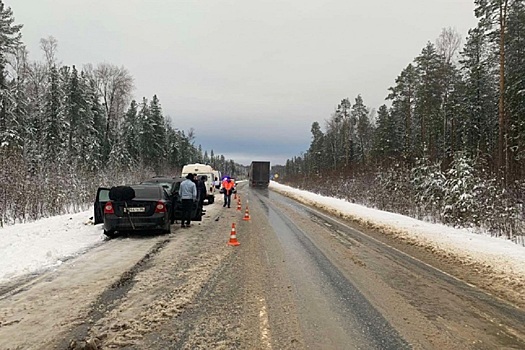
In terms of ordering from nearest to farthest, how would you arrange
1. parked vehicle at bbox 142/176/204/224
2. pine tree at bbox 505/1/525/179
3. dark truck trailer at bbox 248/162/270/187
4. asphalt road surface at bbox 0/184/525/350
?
asphalt road surface at bbox 0/184/525/350
parked vehicle at bbox 142/176/204/224
pine tree at bbox 505/1/525/179
dark truck trailer at bbox 248/162/270/187

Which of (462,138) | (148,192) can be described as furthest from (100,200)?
(462,138)

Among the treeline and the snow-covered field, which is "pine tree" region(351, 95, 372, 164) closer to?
the treeline

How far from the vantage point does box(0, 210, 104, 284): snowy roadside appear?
7527 millimetres

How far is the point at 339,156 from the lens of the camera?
83.3 m

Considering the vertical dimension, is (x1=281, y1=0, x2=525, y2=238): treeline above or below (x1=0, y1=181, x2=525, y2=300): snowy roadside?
above

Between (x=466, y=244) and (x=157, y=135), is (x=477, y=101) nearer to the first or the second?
(x=466, y=244)

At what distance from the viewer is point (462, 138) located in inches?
878

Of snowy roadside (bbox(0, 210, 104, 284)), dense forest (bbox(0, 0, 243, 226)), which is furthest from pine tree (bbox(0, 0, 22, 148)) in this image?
snowy roadside (bbox(0, 210, 104, 284))

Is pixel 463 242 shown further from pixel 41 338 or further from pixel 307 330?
pixel 41 338

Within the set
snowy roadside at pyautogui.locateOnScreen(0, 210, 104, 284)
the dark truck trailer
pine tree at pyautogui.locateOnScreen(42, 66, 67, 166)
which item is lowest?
snowy roadside at pyautogui.locateOnScreen(0, 210, 104, 284)

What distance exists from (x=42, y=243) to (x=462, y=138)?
21.6 m

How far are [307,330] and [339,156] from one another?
8077cm

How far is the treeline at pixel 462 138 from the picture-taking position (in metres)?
13.6

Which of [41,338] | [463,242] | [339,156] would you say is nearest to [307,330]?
[41,338]
